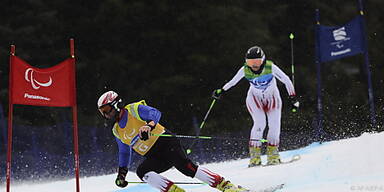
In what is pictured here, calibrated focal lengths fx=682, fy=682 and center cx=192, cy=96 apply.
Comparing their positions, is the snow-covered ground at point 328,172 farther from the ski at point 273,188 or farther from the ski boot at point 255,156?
the ski boot at point 255,156

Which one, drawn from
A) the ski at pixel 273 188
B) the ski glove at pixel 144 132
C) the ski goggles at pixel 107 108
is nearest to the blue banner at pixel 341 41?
the ski at pixel 273 188

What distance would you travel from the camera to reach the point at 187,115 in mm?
20391

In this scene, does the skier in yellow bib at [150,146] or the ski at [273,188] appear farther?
the ski at [273,188]

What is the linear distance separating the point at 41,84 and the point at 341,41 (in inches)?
222

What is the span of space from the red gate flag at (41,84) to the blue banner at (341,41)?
510 cm

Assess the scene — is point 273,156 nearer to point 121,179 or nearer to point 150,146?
point 150,146

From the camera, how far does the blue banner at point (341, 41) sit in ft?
38.0

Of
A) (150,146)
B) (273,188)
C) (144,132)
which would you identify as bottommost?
(273,188)

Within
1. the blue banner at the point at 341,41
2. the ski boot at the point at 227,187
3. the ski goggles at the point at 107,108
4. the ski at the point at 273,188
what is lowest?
the ski at the point at 273,188

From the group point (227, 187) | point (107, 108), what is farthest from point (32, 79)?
→ point (227, 187)

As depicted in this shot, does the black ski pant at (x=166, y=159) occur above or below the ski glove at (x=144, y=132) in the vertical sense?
below

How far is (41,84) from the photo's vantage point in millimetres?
8281

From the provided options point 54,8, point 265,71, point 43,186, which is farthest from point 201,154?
point 54,8

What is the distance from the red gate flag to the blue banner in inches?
201
